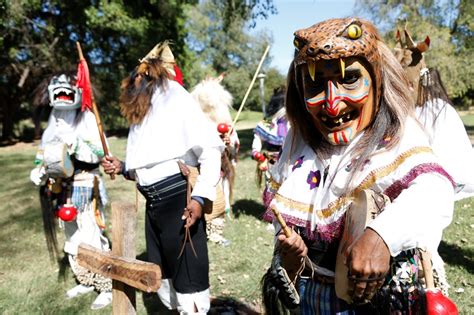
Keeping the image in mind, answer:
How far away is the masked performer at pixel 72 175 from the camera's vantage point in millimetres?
3973

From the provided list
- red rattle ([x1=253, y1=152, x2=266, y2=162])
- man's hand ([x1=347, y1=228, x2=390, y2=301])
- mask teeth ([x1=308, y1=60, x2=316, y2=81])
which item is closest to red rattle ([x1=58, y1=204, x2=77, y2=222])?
red rattle ([x1=253, y1=152, x2=266, y2=162])

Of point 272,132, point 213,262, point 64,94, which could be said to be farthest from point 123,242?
point 272,132

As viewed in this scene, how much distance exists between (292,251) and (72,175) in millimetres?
3219

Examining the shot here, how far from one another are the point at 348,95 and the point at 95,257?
62.2 inches

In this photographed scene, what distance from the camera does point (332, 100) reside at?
157 centimetres

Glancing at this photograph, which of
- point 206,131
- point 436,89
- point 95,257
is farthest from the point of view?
point 436,89

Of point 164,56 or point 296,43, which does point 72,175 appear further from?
point 296,43

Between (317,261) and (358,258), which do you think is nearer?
(358,258)

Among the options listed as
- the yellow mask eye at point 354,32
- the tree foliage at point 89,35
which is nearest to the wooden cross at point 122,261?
the yellow mask eye at point 354,32

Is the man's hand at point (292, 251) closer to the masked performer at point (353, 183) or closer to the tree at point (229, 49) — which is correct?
the masked performer at point (353, 183)

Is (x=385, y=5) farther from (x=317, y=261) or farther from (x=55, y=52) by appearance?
(x=317, y=261)

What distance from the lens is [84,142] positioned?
402 cm

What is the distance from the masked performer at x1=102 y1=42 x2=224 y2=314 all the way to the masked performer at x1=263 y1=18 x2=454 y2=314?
→ 116cm

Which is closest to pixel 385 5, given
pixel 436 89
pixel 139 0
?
pixel 139 0
